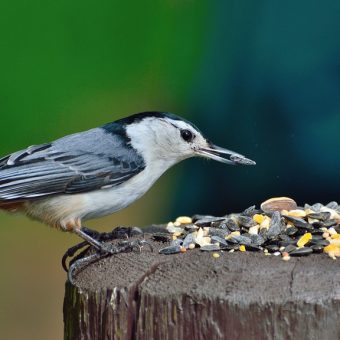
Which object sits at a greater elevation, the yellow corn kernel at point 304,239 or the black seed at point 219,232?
the yellow corn kernel at point 304,239

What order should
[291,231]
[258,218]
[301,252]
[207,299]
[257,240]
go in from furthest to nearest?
1. [258,218]
2. [291,231]
3. [257,240]
4. [301,252]
5. [207,299]

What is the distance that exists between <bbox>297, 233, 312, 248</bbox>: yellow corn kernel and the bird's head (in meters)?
0.65

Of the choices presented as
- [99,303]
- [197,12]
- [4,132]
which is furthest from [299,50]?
[99,303]

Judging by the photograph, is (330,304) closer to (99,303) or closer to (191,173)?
(99,303)

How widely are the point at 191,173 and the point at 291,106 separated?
491mm

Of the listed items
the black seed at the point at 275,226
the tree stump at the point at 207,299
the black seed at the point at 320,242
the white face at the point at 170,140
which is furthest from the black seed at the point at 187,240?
the white face at the point at 170,140

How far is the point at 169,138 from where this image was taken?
301cm

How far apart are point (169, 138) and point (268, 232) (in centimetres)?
70

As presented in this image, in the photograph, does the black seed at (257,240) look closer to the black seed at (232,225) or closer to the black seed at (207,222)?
the black seed at (232,225)

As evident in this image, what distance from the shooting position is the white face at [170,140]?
299cm

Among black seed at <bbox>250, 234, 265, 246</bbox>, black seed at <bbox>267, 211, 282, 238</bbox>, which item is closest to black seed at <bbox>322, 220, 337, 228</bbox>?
black seed at <bbox>267, 211, 282, 238</bbox>

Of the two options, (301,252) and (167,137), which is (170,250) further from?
(167,137)

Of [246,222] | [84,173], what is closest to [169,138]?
[84,173]

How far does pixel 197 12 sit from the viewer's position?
3764mm
